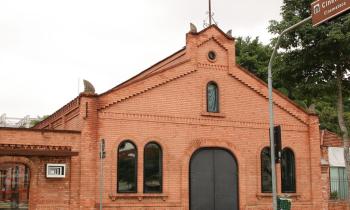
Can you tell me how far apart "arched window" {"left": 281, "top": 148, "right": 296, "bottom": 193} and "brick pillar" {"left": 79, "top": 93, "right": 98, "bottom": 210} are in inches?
363

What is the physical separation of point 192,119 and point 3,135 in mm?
7818

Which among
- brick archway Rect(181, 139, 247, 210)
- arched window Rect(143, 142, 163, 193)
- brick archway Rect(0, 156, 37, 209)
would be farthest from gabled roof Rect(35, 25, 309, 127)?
brick archway Rect(0, 156, 37, 209)

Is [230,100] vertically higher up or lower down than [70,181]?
higher up

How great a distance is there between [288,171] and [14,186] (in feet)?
41.2

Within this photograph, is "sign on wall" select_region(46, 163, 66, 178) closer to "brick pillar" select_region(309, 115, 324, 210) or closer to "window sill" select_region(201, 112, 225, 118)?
"window sill" select_region(201, 112, 225, 118)

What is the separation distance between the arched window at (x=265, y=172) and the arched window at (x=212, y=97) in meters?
3.10

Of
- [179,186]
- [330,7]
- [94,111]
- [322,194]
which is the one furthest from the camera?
[322,194]

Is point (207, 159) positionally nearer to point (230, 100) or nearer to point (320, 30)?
point (230, 100)

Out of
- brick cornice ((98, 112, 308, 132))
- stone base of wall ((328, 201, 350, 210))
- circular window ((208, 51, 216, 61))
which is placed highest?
circular window ((208, 51, 216, 61))

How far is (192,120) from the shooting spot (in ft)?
72.6

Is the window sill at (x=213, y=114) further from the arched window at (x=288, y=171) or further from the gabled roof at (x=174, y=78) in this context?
the arched window at (x=288, y=171)

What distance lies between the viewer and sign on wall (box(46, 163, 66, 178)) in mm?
18672

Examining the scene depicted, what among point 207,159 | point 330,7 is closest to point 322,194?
point 207,159

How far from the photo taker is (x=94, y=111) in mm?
19891
